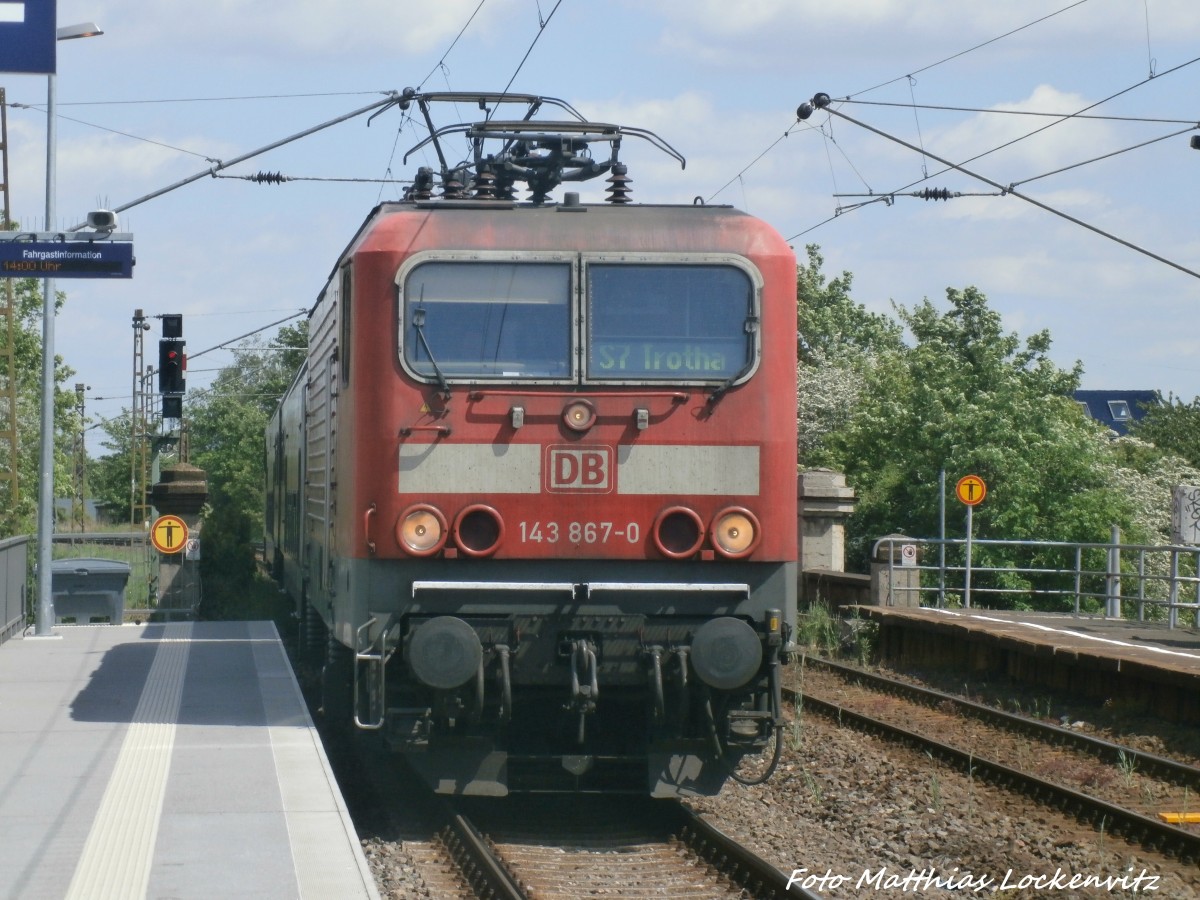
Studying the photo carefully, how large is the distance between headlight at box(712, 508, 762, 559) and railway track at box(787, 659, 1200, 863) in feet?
8.68

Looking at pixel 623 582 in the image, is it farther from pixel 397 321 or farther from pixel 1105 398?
pixel 1105 398

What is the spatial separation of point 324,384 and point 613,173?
2568 millimetres

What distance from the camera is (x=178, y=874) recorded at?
6426 millimetres

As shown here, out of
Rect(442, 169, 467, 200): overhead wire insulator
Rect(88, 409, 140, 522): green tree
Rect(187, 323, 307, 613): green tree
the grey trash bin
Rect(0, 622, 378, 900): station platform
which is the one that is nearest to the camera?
Rect(0, 622, 378, 900): station platform

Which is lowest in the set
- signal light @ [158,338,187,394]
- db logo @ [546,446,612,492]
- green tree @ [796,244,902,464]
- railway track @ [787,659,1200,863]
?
railway track @ [787,659,1200,863]

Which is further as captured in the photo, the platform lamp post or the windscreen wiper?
the platform lamp post

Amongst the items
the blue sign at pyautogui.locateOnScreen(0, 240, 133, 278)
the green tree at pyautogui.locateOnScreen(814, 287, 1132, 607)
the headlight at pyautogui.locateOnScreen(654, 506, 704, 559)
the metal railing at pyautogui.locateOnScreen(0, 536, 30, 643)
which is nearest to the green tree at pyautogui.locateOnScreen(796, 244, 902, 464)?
the green tree at pyautogui.locateOnScreen(814, 287, 1132, 607)

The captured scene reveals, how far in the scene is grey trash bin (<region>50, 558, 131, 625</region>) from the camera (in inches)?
885

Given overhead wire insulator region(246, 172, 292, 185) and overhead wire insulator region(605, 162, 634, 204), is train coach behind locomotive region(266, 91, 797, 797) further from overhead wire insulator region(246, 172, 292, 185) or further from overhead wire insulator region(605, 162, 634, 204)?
overhead wire insulator region(246, 172, 292, 185)

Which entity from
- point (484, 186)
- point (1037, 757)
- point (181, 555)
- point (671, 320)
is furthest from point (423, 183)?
point (181, 555)

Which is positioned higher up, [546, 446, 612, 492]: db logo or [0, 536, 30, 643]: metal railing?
[546, 446, 612, 492]: db logo

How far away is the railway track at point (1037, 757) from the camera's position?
372 inches

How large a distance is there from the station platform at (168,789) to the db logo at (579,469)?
1.95 metres

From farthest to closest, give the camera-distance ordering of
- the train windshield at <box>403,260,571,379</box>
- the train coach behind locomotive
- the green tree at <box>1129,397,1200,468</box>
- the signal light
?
the green tree at <box>1129,397,1200,468</box>, the signal light, the train windshield at <box>403,260,571,379</box>, the train coach behind locomotive
